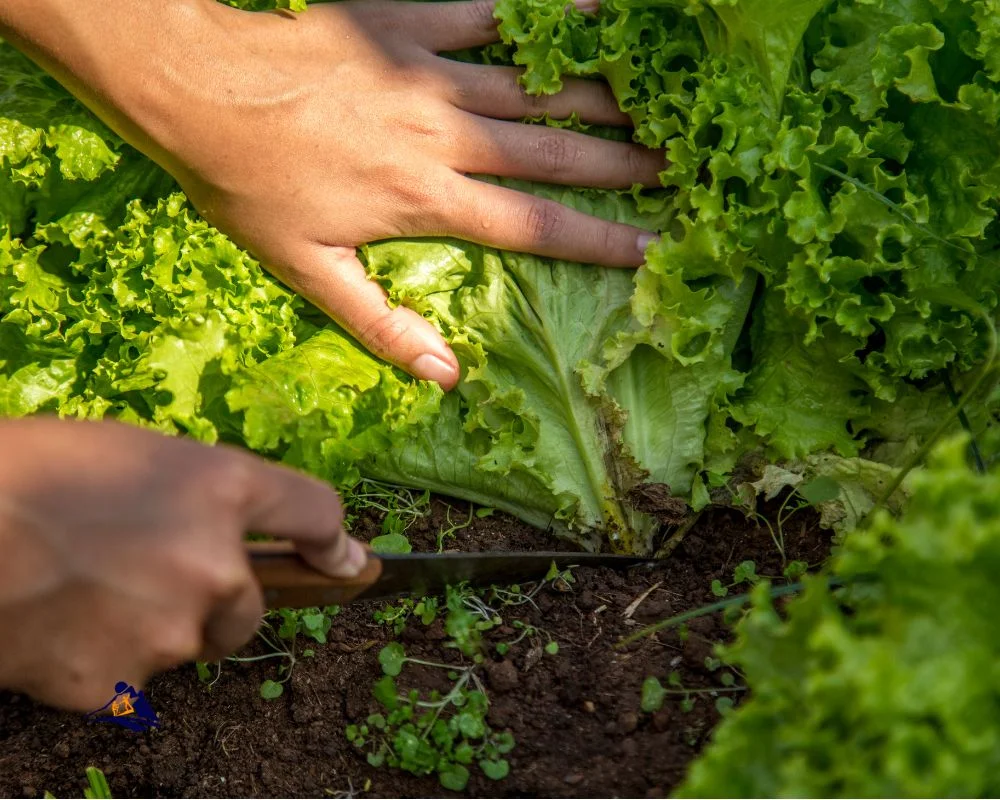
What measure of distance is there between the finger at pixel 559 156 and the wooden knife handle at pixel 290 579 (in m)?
1.50

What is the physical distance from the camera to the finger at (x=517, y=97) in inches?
120

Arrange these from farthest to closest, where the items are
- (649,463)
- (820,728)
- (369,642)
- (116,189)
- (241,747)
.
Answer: (116,189), (649,463), (369,642), (241,747), (820,728)

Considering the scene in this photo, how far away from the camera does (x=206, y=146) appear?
2.94 meters

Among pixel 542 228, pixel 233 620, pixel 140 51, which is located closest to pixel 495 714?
pixel 233 620

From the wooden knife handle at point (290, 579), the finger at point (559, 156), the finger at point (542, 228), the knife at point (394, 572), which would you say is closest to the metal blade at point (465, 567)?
the knife at point (394, 572)

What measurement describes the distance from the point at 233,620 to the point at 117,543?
11.2 inches

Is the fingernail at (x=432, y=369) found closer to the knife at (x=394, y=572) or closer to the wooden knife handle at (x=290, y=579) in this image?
the knife at (x=394, y=572)

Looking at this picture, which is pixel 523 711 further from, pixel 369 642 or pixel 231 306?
pixel 231 306

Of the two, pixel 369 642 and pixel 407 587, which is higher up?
pixel 407 587

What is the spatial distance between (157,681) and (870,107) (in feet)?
8.55

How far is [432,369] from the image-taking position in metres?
2.98

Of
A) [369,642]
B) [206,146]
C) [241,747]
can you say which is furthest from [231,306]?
[241,747]

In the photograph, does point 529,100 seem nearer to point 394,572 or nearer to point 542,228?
point 542,228

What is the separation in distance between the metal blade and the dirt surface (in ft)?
0.18
